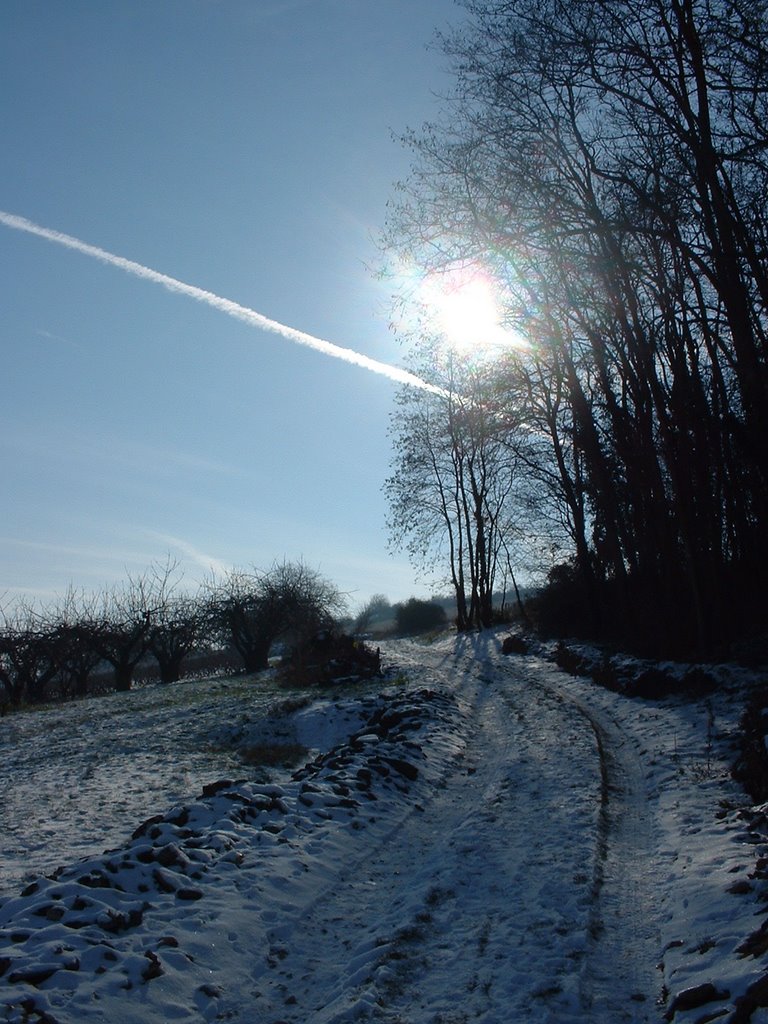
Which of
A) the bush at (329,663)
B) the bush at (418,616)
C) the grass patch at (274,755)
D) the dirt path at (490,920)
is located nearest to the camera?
the dirt path at (490,920)

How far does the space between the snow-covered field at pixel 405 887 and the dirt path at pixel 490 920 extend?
2cm

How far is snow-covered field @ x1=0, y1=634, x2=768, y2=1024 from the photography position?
175 inches

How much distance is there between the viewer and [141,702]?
2389 cm

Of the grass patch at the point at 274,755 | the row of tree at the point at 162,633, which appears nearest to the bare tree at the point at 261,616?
the row of tree at the point at 162,633

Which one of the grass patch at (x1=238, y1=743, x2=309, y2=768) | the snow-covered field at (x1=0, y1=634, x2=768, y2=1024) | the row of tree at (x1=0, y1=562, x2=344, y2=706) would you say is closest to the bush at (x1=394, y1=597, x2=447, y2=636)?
the row of tree at (x1=0, y1=562, x2=344, y2=706)

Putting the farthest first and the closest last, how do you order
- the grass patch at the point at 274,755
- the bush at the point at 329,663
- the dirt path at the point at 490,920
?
the bush at the point at 329,663 → the grass patch at the point at 274,755 → the dirt path at the point at 490,920

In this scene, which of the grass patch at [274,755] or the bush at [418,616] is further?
the bush at [418,616]

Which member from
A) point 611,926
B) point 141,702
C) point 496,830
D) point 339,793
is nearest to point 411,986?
point 611,926

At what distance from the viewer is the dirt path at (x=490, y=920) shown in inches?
175

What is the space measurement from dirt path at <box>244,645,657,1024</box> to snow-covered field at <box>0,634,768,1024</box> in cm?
2

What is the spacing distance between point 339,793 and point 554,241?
1166cm

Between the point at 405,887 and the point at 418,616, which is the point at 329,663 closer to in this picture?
the point at 405,887

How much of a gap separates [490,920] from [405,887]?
3.43 ft

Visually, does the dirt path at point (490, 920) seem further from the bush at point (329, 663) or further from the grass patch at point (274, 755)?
the bush at point (329, 663)
